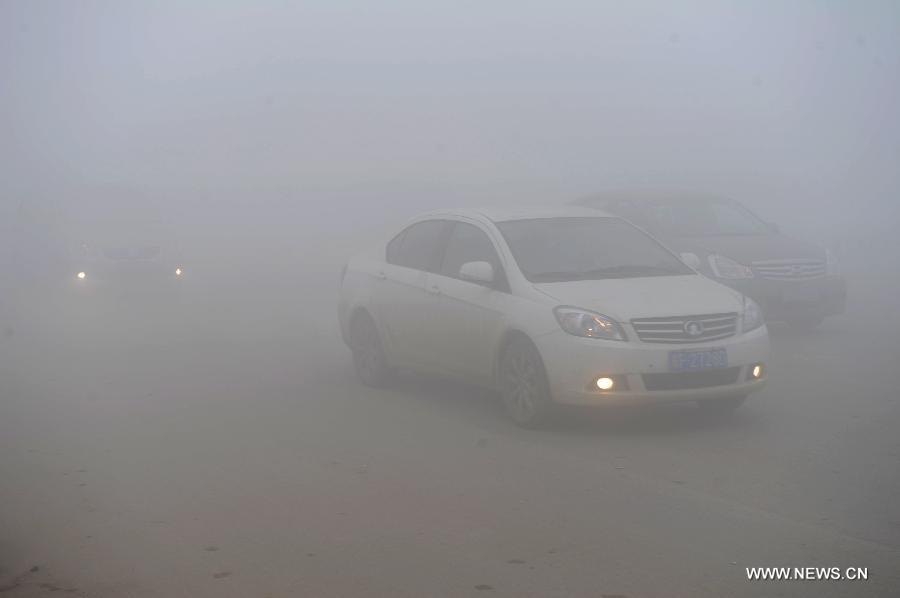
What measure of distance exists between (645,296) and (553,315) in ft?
2.31

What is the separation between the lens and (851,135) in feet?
163

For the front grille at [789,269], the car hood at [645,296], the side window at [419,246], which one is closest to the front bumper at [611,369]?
the car hood at [645,296]

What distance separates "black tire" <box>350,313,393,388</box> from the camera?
35.2 ft

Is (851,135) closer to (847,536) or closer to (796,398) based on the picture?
(796,398)

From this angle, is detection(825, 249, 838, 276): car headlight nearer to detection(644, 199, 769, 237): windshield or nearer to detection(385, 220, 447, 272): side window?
detection(644, 199, 769, 237): windshield

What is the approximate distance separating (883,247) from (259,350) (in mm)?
18329

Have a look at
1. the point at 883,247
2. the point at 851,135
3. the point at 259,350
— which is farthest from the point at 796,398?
the point at 851,135

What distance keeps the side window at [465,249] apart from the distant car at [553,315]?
11mm

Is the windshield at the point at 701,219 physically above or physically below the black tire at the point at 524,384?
above

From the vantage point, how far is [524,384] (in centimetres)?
870

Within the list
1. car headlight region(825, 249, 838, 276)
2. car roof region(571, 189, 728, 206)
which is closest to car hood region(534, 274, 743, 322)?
car headlight region(825, 249, 838, 276)

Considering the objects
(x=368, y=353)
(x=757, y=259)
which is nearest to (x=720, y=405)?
(x=368, y=353)

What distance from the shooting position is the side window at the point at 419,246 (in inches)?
404

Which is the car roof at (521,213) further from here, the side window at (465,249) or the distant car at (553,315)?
the side window at (465,249)
